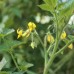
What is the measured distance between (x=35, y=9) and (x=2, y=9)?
0.24 metres

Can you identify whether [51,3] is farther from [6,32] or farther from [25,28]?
[25,28]

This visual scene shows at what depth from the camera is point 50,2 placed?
897 mm

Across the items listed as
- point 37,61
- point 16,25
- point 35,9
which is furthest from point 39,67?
point 35,9

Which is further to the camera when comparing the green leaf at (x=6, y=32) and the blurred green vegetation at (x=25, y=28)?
the blurred green vegetation at (x=25, y=28)

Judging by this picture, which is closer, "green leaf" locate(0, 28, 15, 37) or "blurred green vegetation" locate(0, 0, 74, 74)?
"green leaf" locate(0, 28, 15, 37)

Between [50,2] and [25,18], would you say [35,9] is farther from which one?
[50,2]

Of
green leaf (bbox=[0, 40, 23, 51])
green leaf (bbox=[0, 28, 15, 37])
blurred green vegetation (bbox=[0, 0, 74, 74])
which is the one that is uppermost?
→ green leaf (bbox=[0, 28, 15, 37])

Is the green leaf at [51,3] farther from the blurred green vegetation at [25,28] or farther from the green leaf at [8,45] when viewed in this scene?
the blurred green vegetation at [25,28]

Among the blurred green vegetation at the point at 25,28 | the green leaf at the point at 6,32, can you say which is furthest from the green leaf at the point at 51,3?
the blurred green vegetation at the point at 25,28

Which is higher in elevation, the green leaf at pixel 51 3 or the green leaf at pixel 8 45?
the green leaf at pixel 51 3

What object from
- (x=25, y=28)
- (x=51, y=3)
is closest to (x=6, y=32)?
(x=51, y=3)

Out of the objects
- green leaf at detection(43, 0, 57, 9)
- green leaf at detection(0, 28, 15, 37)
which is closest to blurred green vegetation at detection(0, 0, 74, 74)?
green leaf at detection(0, 28, 15, 37)

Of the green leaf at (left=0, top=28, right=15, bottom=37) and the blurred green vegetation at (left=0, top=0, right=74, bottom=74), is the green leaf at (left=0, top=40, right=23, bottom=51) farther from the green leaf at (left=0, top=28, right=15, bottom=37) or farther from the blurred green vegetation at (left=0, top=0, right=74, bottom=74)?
the blurred green vegetation at (left=0, top=0, right=74, bottom=74)

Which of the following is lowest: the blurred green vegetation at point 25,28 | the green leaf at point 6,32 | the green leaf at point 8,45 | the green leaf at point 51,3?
the blurred green vegetation at point 25,28
